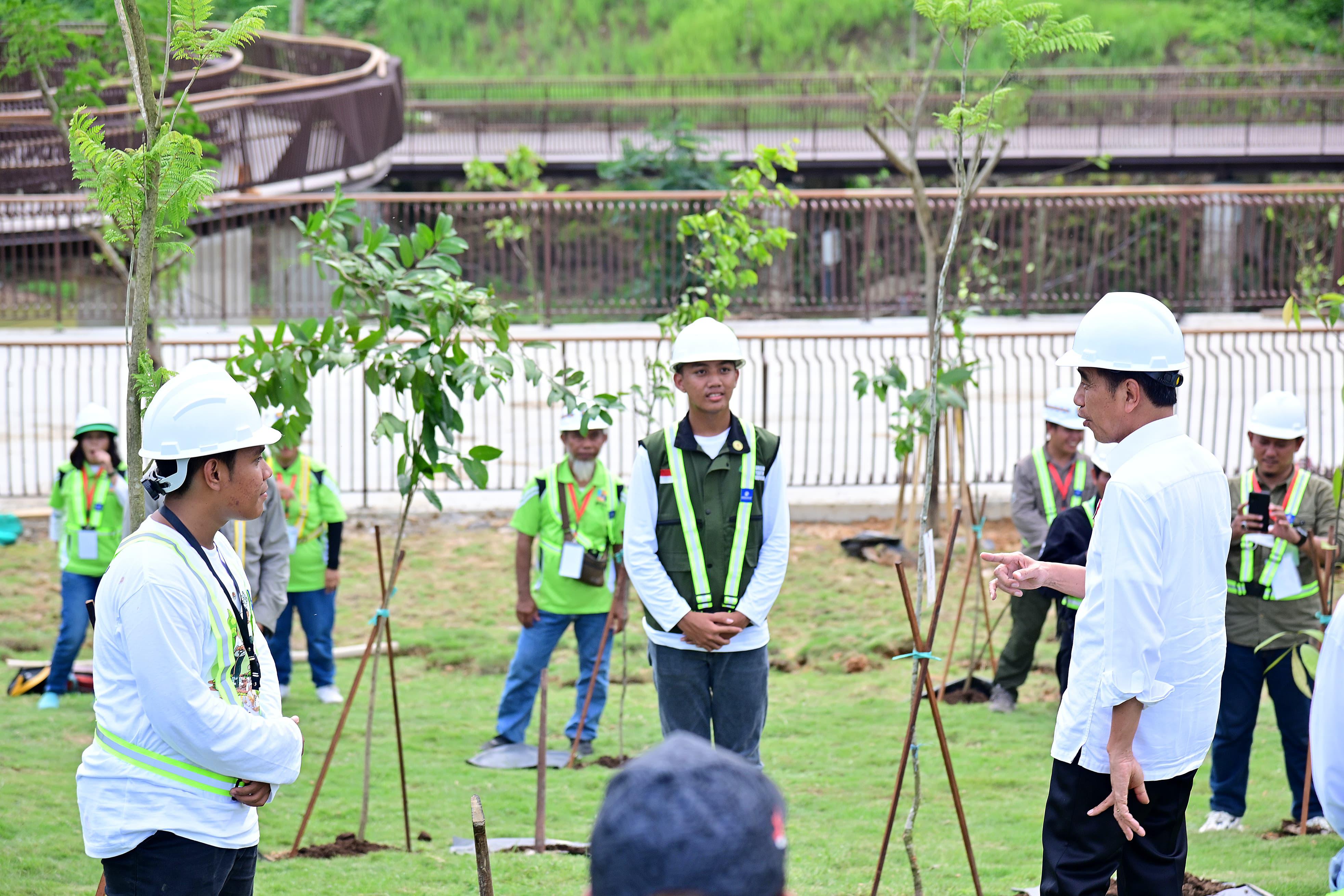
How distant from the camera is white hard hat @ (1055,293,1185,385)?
136 inches

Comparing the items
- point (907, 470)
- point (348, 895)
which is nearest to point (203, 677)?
point (348, 895)

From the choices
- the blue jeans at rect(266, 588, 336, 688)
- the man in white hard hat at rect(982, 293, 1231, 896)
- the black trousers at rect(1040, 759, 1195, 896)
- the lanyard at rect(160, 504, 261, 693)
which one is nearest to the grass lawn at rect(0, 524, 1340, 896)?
the blue jeans at rect(266, 588, 336, 688)

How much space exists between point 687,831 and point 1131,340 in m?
2.45

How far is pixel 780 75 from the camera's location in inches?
1176

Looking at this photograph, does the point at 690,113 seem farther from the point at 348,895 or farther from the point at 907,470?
the point at 348,895

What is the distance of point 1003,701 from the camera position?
830cm

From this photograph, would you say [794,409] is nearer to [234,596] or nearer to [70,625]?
[70,625]

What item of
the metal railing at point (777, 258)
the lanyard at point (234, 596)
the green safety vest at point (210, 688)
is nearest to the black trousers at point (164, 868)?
the green safety vest at point (210, 688)

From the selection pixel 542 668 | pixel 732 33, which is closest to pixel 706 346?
pixel 542 668

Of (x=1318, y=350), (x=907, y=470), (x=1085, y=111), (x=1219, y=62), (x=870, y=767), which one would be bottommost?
(x=870, y=767)

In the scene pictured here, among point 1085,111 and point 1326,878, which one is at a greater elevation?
point 1085,111

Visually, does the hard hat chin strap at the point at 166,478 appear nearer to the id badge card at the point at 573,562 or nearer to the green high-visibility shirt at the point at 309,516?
the id badge card at the point at 573,562

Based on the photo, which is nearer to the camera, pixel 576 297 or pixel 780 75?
pixel 576 297

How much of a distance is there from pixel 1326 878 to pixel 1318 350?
367 inches
